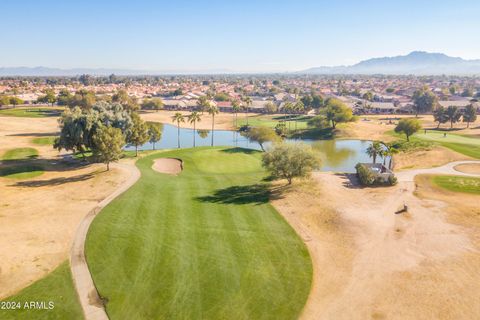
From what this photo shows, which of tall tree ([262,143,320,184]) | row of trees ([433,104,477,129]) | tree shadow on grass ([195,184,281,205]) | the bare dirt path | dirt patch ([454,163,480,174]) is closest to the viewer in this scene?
the bare dirt path

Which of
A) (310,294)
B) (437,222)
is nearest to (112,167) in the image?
(310,294)

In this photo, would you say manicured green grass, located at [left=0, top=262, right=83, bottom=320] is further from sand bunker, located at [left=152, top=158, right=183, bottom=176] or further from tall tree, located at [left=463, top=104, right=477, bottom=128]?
tall tree, located at [left=463, top=104, right=477, bottom=128]

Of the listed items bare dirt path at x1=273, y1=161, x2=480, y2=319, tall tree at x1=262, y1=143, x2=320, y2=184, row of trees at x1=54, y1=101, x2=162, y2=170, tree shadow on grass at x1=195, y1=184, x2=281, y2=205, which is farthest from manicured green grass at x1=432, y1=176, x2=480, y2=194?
row of trees at x1=54, y1=101, x2=162, y2=170

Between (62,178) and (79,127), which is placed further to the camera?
(79,127)

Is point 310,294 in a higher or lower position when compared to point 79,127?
lower

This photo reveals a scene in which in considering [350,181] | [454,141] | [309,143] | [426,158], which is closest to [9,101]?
[309,143]

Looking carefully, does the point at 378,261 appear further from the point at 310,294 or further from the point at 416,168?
the point at 416,168

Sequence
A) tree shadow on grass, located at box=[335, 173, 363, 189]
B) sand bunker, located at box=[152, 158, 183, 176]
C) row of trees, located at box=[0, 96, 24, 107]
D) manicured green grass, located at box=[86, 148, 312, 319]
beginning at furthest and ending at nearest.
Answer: row of trees, located at box=[0, 96, 24, 107] → sand bunker, located at box=[152, 158, 183, 176] → tree shadow on grass, located at box=[335, 173, 363, 189] → manicured green grass, located at box=[86, 148, 312, 319]
